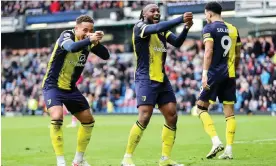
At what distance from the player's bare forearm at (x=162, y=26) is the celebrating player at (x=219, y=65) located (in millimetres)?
2145

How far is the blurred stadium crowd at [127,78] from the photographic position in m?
31.4

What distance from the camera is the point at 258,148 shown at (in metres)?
12.9

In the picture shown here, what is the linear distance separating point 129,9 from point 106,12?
7.41 ft

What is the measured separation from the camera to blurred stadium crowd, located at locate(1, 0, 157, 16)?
40906mm

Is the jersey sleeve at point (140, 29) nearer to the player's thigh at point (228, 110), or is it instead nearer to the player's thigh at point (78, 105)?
the player's thigh at point (78, 105)

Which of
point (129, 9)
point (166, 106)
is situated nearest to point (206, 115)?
point (166, 106)

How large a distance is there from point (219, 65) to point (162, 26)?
288 centimetres

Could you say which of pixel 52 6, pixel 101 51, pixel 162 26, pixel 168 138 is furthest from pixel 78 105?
pixel 52 6

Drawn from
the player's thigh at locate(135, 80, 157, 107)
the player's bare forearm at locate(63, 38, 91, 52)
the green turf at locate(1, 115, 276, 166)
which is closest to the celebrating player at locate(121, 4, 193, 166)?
the player's thigh at locate(135, 80, 157, 107)

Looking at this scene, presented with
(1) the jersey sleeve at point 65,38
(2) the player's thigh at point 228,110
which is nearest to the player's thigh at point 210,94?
(2) the player's thigh at point 228,110

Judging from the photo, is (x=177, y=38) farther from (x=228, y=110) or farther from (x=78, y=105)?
(x=228, y=110)

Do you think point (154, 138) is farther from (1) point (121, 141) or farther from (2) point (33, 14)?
(2) point (33, 14)

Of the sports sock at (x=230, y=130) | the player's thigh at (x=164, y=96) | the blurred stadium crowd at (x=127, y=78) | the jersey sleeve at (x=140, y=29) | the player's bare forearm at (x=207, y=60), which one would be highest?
the jersey sleeve at (x=140, y=29)

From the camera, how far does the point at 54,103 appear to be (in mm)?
10484
